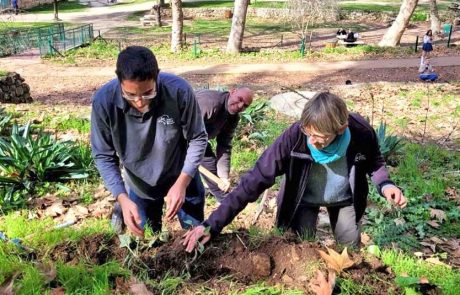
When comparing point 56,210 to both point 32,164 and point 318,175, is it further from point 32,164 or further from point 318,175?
point 318,175

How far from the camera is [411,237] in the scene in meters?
4.18

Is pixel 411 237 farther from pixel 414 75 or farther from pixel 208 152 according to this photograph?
pixel 414 75

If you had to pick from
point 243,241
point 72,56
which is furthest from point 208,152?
point 72,56

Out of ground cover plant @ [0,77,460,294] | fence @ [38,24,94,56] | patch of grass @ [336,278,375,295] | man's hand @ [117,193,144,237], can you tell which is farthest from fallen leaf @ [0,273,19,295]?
fence @ [38,24,94,56]

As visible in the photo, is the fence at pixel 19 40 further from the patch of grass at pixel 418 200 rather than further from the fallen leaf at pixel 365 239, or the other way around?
the fallen leaf at pixel 365 239

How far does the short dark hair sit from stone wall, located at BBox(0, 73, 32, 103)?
9.65m

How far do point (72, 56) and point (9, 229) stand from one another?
726 inches

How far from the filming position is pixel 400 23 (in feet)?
63.3

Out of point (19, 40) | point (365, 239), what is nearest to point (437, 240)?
point (365, 239)

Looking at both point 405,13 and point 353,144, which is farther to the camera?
point 405,13

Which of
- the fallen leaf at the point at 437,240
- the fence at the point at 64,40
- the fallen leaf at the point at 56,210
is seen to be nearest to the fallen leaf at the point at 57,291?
the fallen leaf at the point at 56,210

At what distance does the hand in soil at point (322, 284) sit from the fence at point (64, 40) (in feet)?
68.1

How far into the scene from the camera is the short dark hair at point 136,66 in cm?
230

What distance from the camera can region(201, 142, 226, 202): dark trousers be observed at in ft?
15.4
